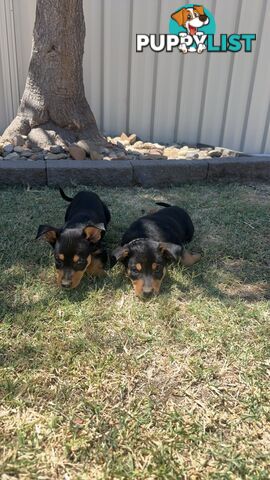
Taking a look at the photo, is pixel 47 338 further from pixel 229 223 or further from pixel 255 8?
pixel 255 8

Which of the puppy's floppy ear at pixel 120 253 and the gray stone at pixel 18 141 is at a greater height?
the gray stone at pixel 18 141

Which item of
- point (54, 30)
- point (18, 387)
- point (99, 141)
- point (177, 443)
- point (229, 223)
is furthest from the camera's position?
point (99, 141)

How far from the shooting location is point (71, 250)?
3070 mm

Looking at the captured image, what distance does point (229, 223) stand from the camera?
4.48 meters

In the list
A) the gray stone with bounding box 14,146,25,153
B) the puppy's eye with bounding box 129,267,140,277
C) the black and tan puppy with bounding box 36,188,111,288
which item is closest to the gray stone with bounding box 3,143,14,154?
the gray stone with bounding box 14,146,25,153

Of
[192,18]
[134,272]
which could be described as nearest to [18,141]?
[192,18]

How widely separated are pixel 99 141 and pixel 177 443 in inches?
192

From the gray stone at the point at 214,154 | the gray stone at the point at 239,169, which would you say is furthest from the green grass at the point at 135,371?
the gray stone at the point at 214,154

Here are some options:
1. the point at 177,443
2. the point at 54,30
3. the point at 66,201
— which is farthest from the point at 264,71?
the point at 177,443

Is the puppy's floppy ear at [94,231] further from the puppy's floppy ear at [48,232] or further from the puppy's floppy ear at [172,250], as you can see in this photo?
the puppy's floppy ear at [172,250]

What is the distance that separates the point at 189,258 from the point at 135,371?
4.49 feet

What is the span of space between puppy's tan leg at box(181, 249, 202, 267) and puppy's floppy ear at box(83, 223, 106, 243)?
77cm

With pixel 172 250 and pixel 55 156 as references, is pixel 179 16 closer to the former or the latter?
pixel 55 156

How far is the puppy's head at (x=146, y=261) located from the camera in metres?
3.09
